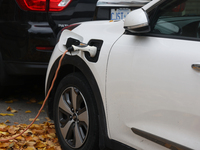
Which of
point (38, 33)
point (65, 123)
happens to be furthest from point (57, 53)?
point (38, 33)

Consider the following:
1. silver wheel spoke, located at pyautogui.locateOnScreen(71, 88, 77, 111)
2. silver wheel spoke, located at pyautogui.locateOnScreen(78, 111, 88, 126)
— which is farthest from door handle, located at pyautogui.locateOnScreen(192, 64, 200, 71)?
silver wheel spoke, located at pyautogui.locateOnScreen(71, 88, 77, 111)

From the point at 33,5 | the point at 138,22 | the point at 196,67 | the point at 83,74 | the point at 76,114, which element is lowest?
the point at 76,114

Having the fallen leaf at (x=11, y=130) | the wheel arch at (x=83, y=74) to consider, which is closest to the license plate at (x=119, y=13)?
the wheel arch at (x=83, y=74)

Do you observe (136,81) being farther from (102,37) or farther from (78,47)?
(78,47)

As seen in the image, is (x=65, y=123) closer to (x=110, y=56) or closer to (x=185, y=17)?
(x=110, y=56)

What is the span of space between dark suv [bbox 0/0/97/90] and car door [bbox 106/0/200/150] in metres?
1.83

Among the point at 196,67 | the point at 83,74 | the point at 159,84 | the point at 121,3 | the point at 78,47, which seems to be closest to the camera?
the point at 196,67

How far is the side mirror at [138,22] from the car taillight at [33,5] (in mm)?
2073

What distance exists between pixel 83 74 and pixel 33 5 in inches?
64.4

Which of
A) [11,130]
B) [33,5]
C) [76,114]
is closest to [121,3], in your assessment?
[33,5]

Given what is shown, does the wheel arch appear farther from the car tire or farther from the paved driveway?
the paved driveway

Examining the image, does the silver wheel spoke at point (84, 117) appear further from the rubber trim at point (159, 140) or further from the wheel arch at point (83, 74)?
the rubber trim at point (159, 140)

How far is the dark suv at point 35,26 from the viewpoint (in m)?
4.49

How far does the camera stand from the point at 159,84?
7.86ft
